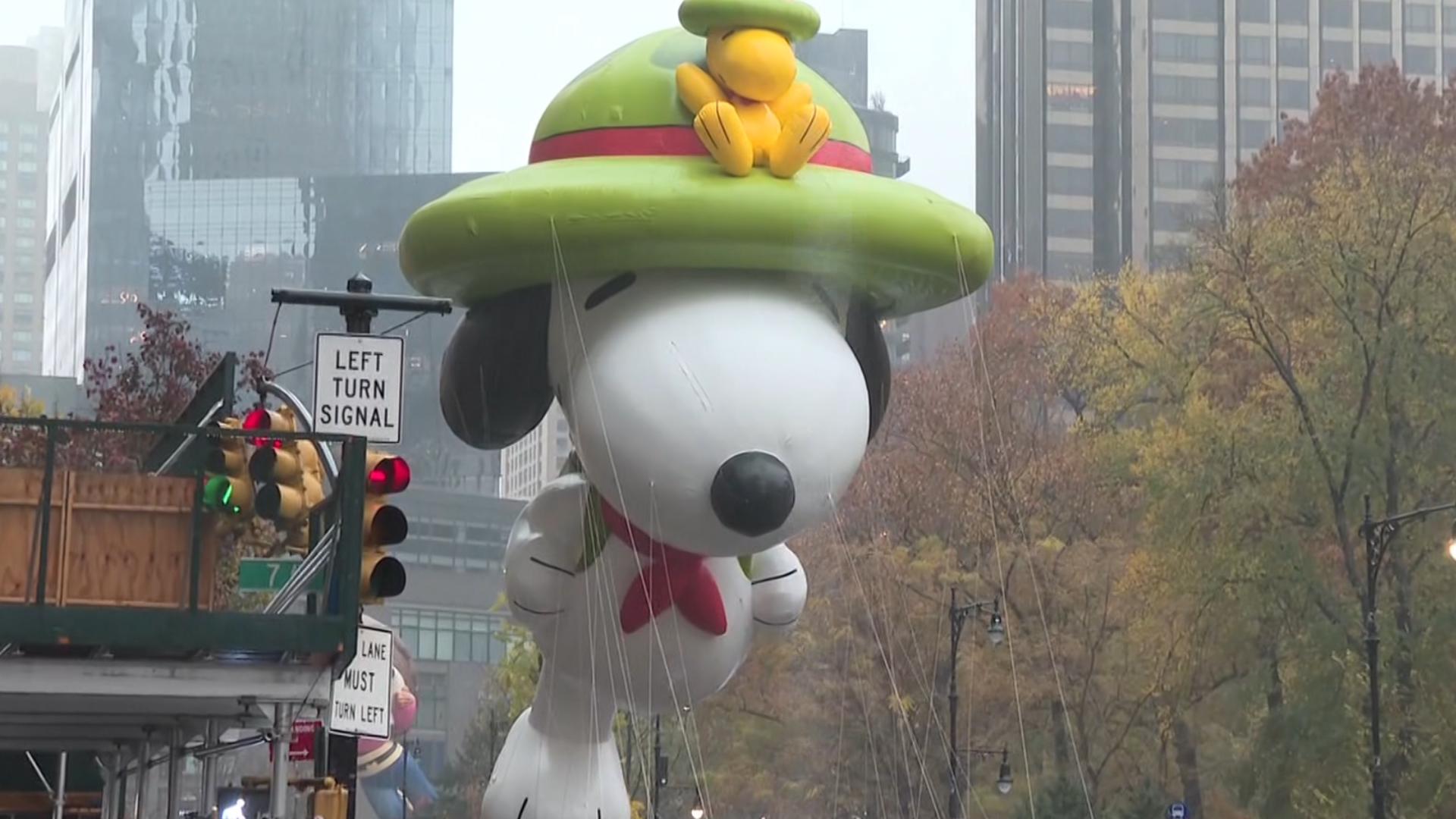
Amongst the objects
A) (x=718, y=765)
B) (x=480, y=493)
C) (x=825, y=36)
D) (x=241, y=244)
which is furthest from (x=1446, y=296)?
(x=241, y=244)

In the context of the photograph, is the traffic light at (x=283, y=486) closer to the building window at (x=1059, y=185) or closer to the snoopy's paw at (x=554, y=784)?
the snoopy's paw at (x=554, y=784)

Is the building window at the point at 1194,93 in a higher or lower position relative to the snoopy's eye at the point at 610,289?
higher

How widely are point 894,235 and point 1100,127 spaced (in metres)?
97.7

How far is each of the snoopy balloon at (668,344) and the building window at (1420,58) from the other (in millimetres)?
98152

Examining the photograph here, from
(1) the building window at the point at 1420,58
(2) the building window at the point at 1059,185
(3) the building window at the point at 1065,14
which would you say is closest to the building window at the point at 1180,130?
(2) the building window at the point at 1059,185

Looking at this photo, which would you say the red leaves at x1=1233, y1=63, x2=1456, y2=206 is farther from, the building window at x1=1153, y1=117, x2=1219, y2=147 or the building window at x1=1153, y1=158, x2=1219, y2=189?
the building window at x1=1153, y1=117, x2=1219, y2=147

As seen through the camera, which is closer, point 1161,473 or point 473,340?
point 473,340

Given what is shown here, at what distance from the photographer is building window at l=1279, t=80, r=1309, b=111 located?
338 feet

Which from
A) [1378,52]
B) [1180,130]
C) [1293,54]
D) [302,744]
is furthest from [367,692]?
[1378,52]

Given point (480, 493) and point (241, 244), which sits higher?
point (241, 244)

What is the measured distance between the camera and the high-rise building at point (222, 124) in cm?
10312

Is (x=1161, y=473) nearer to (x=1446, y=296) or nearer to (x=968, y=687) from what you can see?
(x=1446, y=296)

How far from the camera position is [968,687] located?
36.9 metres

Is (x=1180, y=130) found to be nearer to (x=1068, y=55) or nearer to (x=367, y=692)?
(x=1068, y=55)
